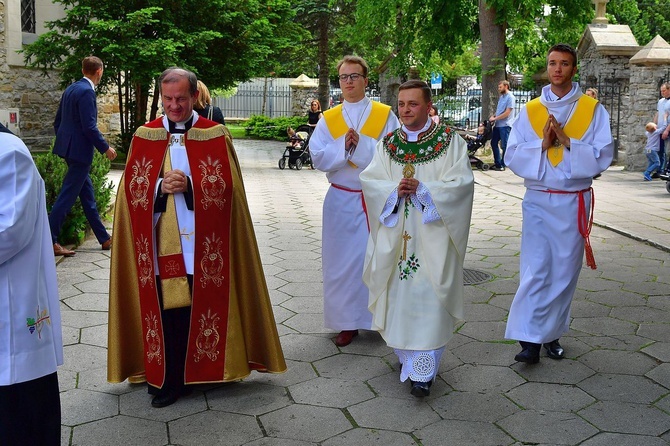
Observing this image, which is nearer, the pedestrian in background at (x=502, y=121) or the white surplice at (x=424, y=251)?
the white surplice at (x=424, y=251)

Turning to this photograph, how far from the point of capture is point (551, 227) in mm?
5348

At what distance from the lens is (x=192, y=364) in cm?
474

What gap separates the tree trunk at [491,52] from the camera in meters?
20.2

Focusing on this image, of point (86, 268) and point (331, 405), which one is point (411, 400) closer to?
point (331, 405)

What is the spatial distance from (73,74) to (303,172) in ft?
16.9

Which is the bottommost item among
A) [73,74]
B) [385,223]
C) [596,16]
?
[385,223]

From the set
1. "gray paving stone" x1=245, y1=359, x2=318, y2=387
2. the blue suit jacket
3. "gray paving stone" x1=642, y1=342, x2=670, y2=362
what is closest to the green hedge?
the blue suit jacket

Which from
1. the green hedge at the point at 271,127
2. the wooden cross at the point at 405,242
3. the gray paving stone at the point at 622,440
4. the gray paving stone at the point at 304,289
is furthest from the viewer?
the green hedge at the point at 271,127

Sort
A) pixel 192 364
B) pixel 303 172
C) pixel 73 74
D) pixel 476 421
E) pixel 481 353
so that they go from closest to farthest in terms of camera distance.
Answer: pixel 476 421 → pixel 192 364 → pixel 481 353 → pixel 73 74 → pixel 303 172

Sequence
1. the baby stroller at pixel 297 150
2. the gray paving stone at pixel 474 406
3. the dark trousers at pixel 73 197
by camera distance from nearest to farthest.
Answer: the gray paving stone at pixel 474 406 → the dark trousers at pixel 73 197 → the baby stroller at pixel 297 150

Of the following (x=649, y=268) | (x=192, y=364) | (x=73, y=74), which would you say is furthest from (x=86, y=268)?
(x=73, y=74)

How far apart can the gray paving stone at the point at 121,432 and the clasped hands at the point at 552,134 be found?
9.31ft

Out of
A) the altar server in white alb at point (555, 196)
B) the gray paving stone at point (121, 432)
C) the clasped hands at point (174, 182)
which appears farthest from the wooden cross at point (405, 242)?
the gray paving stone at point (121, 432)

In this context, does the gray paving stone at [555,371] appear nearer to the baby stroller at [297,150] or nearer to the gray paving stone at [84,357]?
the gray paving stone at [84,357]
